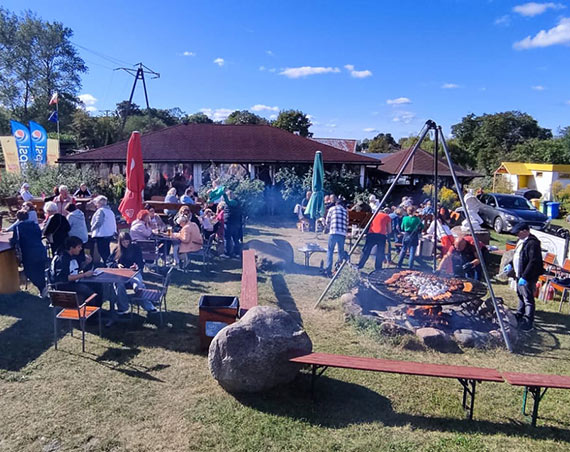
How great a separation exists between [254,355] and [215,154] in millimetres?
16936

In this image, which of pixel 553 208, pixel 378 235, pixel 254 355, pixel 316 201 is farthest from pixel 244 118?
pixel 254 355

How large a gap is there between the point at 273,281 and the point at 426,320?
348 cm

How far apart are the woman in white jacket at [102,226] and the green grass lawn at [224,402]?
195 centimetres

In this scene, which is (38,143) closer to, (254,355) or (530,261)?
(254,355)

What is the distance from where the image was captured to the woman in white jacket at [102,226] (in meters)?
8.08

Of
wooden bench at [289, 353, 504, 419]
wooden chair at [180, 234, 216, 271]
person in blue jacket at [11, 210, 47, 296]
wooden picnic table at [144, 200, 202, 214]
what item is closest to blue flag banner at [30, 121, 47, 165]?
wooden picnic table at [144, 200, 202, 214]

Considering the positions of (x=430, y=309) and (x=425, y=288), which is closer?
(x=430, y=309)

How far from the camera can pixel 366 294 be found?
755cm

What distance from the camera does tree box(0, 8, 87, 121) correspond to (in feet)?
144

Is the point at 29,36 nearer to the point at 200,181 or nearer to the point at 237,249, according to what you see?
the point at 200,181

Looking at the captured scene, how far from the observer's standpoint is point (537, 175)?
3356 centimetres

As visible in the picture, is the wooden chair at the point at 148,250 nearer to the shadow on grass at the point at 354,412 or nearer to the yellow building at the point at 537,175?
the shadow on grass at the point at 354,412

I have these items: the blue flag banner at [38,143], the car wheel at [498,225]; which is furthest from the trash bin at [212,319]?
the blue flag banner at [38,143]

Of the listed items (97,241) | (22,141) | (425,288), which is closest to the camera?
(425,288)
